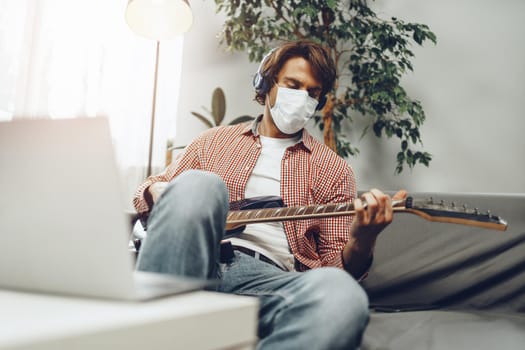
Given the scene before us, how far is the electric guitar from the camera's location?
89 cm

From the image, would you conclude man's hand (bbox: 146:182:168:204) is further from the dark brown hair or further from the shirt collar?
the dark brown hair

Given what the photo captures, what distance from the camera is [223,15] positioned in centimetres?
274

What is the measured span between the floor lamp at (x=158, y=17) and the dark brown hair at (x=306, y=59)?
1008 mm

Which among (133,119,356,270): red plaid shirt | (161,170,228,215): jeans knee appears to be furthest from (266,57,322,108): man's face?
(161,170,228,215): jeans knee

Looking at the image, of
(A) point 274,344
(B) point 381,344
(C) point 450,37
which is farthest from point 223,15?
(A) point 274,344

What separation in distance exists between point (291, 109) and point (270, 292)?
620 mm

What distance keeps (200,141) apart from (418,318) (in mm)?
716

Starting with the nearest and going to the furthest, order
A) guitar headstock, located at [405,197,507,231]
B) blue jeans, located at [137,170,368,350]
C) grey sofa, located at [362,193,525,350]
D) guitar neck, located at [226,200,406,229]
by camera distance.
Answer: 1. blue jeans, located at [137,170,368,350]
2. guitar headstock, located at [405,197,507,231]
3. guitar neck, located at [226,200,406,229]
4. grey sofa, located at [362,193,525,350]

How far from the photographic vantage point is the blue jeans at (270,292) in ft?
1.94

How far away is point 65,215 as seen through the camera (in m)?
0.42

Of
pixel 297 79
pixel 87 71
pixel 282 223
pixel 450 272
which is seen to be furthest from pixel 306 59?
pixel 87 71

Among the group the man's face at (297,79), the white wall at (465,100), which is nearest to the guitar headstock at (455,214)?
the man's face at (297,79)

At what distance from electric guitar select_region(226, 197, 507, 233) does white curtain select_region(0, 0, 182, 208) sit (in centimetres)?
113

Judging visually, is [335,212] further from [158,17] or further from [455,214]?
[158,17]
